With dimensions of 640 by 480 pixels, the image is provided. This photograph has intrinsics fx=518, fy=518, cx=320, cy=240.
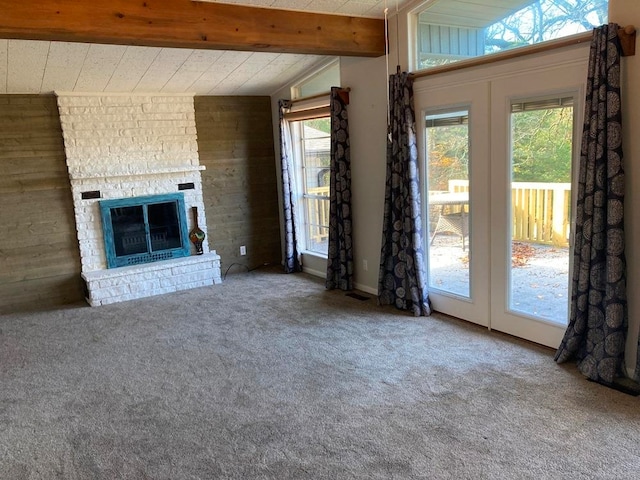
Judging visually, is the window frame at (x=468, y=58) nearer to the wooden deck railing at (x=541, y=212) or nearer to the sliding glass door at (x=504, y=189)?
the sliding glass door at (x=504, y=189)

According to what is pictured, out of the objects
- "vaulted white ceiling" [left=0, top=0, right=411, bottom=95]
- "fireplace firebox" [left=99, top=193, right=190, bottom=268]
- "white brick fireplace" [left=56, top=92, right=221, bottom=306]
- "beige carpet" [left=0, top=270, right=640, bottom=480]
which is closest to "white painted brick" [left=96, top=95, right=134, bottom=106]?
"white brick fireplace" [left=56, top=92, right=221, bottom=306]

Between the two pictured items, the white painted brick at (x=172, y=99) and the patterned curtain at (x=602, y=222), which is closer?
the patterned curtain at (x=602, y=222)

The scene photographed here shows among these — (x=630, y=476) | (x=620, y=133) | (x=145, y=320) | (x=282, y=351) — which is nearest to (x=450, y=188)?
(x=620, y=133)

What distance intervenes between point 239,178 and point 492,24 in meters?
3.58

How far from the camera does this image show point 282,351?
3.85 metres

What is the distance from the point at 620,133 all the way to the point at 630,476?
70.1 inches

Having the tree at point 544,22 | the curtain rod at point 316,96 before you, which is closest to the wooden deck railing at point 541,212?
the tree at point 544,22

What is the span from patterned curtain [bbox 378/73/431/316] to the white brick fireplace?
2255 millimetres

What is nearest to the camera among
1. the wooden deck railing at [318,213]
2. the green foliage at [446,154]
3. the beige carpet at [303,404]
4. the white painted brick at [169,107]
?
the beige carpet at [303,404]

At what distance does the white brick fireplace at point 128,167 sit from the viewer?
5363 mm

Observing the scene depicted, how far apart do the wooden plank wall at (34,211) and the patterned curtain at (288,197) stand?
2318 mm

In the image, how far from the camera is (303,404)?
120 inches

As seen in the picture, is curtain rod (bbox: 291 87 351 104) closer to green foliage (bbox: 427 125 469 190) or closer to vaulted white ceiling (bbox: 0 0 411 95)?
vaulted white ceiling (bbox: 0 0 411 95)

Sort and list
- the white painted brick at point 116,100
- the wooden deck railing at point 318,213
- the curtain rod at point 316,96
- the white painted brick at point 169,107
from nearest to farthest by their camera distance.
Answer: the curtain rod at point 316,96
the white painted brick at point 116,100
the white painted brick at point 169,107
the wooden deck railing at point 318,213
